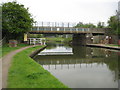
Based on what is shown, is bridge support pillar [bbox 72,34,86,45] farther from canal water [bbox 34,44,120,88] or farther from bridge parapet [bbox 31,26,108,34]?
canal water [bbox 34,44,120,88]

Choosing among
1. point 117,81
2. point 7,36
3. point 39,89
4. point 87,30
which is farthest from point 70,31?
point 39,89

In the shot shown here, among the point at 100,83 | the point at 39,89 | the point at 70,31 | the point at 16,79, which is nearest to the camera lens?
the point at 39,89

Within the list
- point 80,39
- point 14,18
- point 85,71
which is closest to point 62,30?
point 80,39

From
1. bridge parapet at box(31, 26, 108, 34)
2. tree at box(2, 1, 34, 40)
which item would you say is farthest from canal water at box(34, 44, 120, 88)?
bridge parapet at box(31, 26, 108, 34)

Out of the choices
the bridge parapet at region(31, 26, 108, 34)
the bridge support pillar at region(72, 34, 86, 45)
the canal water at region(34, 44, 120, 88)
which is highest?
the bridge parapet at region(31, 26, 108, 34)

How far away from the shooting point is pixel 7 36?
31.5 metres

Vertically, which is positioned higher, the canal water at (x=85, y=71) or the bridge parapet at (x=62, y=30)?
the bridge parapet at (x=62, y=30)

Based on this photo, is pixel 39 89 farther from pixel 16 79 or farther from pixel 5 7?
pixel 5 7

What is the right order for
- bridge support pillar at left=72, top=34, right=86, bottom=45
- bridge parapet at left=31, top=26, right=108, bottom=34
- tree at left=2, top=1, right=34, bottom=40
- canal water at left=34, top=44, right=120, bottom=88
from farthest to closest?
bridge support pillar at left=72, top=34, right=86, bottom=45 < bridge parapet at left=31, top=26, right=108, bottom=34 < tree at left=2, top=1, right=34, bottom=40 < canal water at left=34, top=44, right=120, bottom=88

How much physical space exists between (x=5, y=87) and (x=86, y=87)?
362cm

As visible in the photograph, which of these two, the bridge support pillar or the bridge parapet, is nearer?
the bridge parapet

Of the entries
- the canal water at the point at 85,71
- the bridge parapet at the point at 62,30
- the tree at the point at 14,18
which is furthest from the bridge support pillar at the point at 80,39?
the canal water at the point at 85,71

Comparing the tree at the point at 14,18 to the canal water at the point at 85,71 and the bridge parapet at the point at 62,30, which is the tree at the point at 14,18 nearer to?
the bridge parapet at the point at 62,30

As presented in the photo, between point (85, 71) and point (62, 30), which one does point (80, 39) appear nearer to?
point (62, 30)
